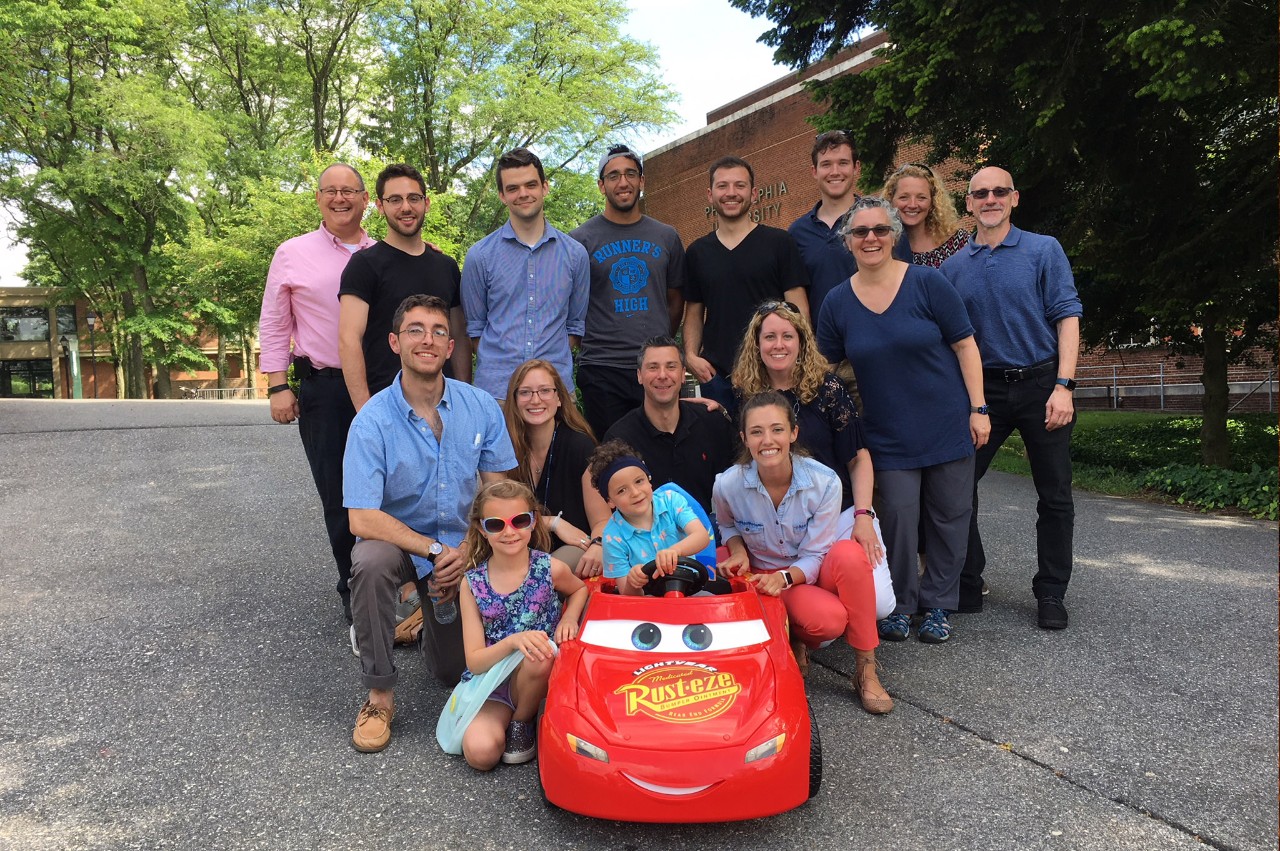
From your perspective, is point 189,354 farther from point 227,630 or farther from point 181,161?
point 227,630

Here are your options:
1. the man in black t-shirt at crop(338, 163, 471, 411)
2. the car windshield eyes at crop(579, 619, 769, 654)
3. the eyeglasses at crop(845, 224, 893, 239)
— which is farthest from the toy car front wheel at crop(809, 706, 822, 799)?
the man in black t-shirt at crop(338, 163, 471, 411)

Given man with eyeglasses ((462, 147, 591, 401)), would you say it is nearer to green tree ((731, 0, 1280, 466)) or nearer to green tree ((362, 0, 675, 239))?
green tree ((731, 0, 1280, 466))

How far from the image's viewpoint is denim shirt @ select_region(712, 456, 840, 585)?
12.7 ft

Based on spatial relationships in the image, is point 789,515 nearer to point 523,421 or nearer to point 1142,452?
point 523,421

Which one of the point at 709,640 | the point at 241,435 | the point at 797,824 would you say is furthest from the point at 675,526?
the point at 241,435

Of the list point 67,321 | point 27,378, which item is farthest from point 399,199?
point 27,378

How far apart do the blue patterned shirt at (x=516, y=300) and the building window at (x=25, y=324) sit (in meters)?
51.6

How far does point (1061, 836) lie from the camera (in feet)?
9.04

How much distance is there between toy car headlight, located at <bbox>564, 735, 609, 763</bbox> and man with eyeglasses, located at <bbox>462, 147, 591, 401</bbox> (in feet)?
8.09

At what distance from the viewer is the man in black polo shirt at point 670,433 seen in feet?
14.0

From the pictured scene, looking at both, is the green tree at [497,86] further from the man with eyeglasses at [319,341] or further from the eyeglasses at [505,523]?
the eyeglasses at [505,523]

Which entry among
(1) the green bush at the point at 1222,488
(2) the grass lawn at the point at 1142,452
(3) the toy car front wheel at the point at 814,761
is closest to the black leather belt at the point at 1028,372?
(3) the toy car front wheel at the point at 814,761

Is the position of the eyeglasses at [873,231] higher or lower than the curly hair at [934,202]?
lower

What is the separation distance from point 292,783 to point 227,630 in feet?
6.98
